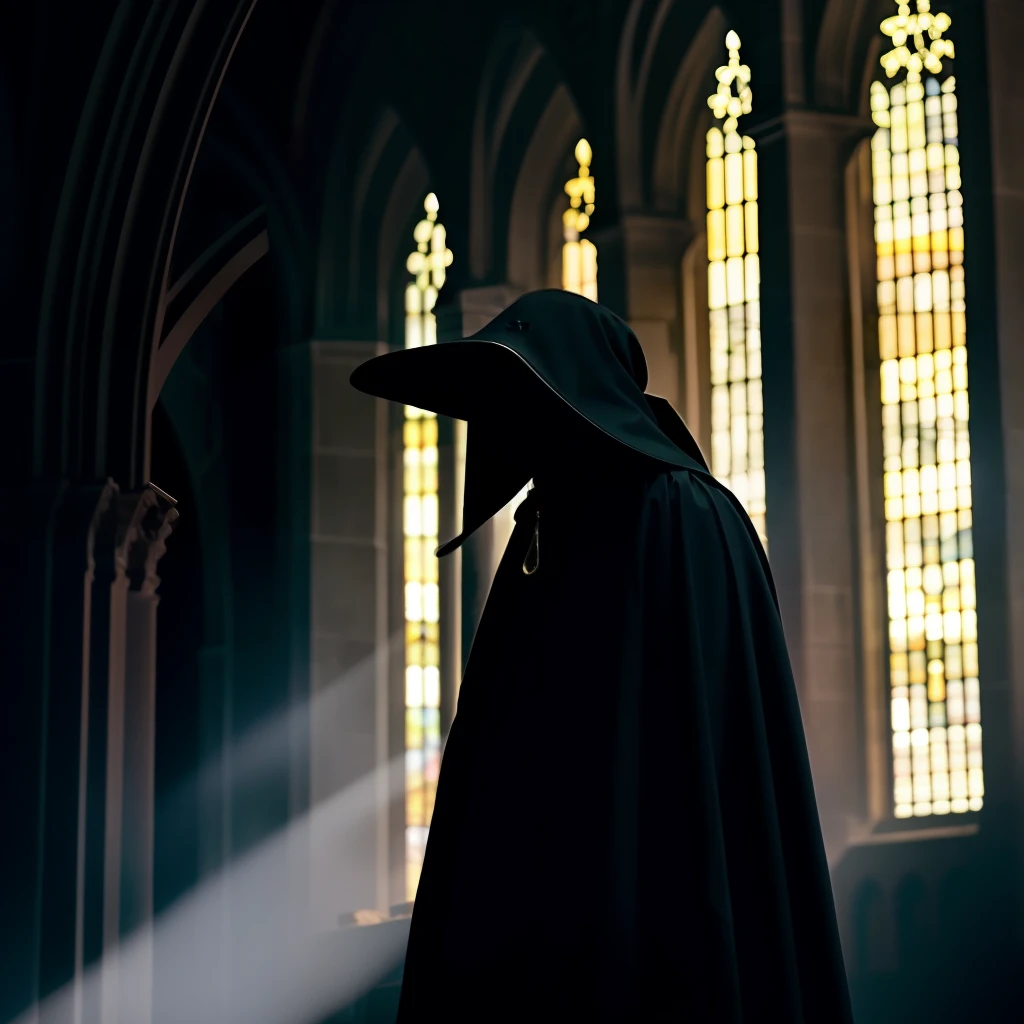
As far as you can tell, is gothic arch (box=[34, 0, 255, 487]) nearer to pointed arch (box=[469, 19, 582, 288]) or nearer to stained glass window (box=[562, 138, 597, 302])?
pointed arch (box=[469, 19, 582, 288])

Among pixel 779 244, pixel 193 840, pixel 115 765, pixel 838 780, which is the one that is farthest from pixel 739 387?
pixel 193 840

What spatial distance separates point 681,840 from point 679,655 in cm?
25

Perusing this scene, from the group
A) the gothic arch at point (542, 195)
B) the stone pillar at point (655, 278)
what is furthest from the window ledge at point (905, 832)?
the gothic arch at point (542, 195)

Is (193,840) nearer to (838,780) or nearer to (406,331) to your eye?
(406,331)

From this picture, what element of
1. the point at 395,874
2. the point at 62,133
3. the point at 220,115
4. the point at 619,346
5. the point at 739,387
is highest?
the point at 220,115

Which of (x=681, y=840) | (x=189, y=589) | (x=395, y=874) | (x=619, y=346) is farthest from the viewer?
(x=189, y=589)

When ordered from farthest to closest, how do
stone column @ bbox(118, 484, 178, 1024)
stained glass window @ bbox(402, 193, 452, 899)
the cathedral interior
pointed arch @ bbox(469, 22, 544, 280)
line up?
stained glass window @ bbox(402, 193, 452, 899), pointed arch @ bbox(469, 22, 544, 280), stone column @ bbox(118, 484, 178, 1024), the cathedral interior

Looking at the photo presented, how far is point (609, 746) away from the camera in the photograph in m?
2.65

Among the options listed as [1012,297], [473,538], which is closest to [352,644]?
[473,538]

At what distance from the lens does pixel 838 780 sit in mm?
9297

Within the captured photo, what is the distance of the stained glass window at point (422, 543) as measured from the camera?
12742 mm

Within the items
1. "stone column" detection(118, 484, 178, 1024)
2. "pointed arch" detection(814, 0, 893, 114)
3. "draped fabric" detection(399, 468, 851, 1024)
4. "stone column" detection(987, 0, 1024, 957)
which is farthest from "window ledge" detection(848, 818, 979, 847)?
"draped fabric" detection(399, 468, 851, 1024)

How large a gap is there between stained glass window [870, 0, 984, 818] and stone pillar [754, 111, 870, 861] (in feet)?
0.91

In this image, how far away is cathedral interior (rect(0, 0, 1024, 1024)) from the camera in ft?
28.0
